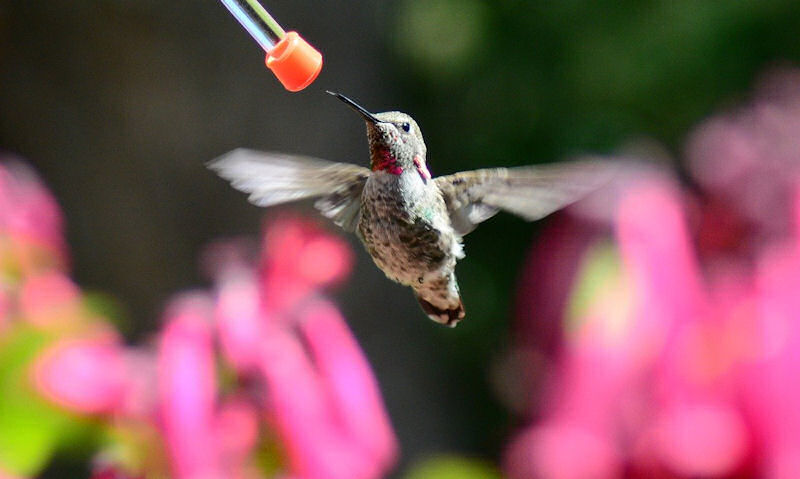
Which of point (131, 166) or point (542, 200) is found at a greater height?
point (131, 166)

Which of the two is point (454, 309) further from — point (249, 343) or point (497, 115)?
point (497, 115)

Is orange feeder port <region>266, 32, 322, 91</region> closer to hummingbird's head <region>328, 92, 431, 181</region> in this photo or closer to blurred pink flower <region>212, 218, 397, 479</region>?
hummingbird's head <region>328, 92, 431, 181</region>

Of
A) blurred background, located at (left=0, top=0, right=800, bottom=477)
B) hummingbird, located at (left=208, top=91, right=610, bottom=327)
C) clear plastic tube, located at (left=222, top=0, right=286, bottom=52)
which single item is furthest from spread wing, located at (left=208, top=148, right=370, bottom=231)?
blurred background, located at (left=0, top=0, right=800, bottom=477)

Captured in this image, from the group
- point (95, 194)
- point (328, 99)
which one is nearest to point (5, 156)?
point (95, 194)

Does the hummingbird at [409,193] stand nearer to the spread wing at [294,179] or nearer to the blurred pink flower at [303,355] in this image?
the spread wing at [294,179]

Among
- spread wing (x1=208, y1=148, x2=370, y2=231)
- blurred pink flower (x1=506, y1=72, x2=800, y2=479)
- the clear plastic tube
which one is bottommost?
blurred pink flower (x1=506, y1=72, x2=800, y2=479)

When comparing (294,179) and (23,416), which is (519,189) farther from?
(23,416)

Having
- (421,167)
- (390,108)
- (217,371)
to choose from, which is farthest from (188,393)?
(390,108)
